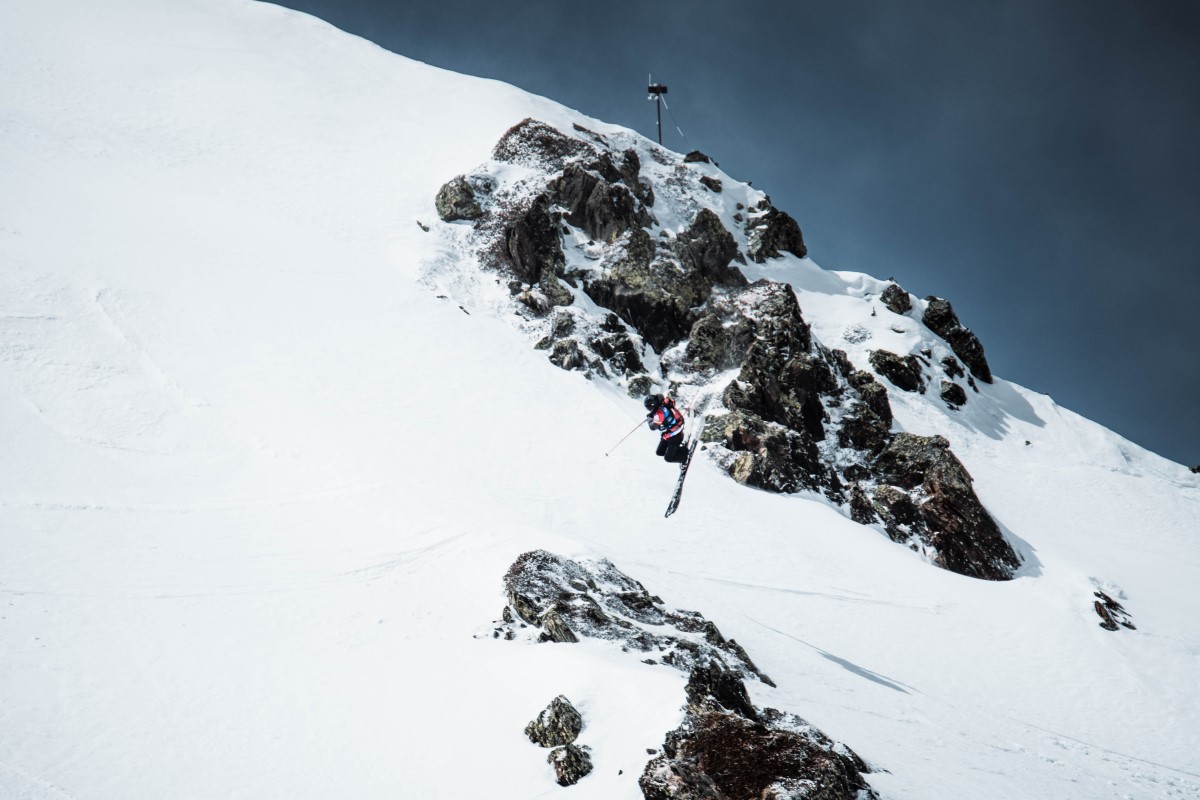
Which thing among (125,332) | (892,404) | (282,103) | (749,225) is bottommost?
(125,332)

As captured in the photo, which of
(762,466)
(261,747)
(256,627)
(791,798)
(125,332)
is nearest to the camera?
(791,798)

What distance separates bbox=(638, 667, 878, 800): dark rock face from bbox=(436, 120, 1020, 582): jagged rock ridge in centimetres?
2227

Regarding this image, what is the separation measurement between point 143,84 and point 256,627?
50233 mm

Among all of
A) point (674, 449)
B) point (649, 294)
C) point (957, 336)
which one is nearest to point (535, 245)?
point (649, 294)

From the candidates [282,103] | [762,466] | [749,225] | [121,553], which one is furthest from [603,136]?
[121,553]

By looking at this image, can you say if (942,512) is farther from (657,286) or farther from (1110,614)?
(657,286)

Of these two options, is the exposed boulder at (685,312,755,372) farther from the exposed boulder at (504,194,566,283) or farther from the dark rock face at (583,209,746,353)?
the exposed boulder at (504,194,566,283)

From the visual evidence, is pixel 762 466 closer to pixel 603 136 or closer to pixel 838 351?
pixel 838 351

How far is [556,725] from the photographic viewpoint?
9.42 meters

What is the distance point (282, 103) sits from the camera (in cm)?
4850

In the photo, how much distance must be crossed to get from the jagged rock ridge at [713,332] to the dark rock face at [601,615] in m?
15.6

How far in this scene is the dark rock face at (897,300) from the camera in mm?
48562

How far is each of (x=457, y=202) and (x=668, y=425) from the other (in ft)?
91.0

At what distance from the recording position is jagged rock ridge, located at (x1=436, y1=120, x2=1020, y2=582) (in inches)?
1195
